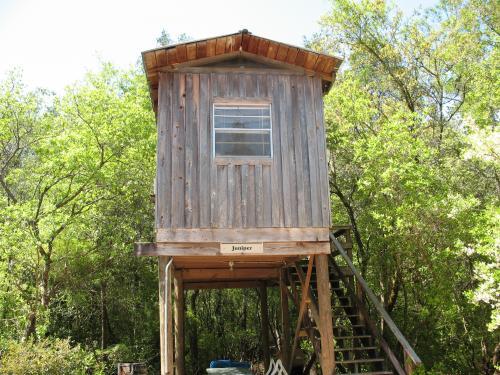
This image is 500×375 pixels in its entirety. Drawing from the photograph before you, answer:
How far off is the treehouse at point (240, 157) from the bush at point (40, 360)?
14.2ft

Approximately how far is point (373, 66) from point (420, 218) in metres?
7.01

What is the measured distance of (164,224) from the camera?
26.6 ft

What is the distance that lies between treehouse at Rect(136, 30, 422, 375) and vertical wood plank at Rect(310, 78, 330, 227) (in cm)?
2

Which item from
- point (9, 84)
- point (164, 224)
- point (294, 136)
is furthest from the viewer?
point (9, 84)

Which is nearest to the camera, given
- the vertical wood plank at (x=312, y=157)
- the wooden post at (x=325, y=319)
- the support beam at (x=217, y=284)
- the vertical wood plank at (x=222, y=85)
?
the vertical wood plank at (x=312, y=157)

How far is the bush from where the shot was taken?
10.9 meters

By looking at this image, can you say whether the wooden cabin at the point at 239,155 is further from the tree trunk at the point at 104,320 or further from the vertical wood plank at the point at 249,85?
the tree trunk at the point at 104,320

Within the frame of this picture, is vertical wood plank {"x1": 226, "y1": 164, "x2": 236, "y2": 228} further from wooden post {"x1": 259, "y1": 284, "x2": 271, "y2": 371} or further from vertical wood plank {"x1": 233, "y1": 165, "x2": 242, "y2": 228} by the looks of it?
wooden post {"x1": 259, "y1": 284, "x2": 271, "y2": 371}

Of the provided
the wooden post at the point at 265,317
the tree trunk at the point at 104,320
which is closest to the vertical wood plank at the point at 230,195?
the wooden post at the point at 265,317

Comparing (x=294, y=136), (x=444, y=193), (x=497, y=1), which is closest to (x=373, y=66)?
(x=497, y=1)

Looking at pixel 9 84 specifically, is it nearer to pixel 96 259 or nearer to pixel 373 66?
pixel 96 259

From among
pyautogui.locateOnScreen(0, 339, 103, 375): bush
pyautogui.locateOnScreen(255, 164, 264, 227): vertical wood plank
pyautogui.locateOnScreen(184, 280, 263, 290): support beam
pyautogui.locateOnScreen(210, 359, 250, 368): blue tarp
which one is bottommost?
pyautogui.locateOnScreen(210, 359, 250, 368): blue tarp

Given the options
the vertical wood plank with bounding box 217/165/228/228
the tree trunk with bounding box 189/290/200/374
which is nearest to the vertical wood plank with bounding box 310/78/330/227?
the vertical wood plank with bounding box 217/165/228/228

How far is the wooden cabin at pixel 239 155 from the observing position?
A: 8.24 m
